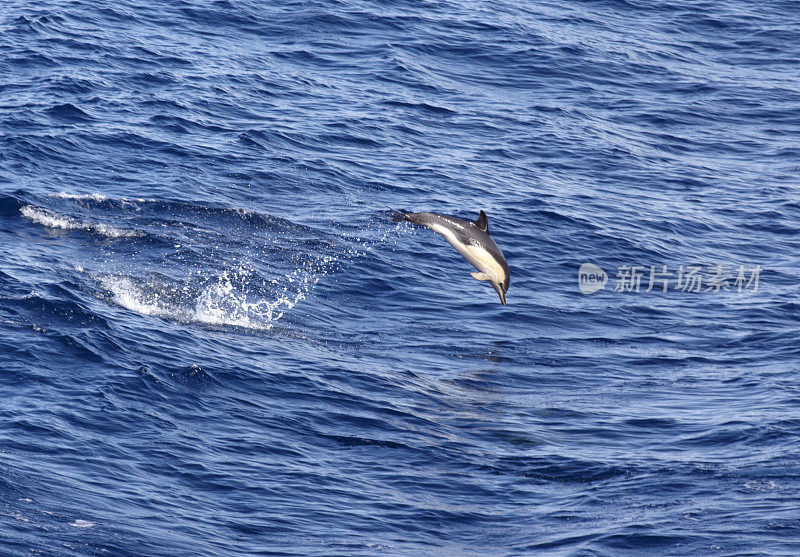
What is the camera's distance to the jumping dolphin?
60.0 feet

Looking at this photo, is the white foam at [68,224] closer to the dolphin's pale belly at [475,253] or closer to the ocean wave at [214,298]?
the ocean wave at [214,298]

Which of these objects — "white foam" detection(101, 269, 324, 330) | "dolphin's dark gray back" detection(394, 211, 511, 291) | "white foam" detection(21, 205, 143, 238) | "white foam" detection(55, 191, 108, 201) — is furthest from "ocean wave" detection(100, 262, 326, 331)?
"dolphin's dark gray back" detection(394, 211, 511, 291)

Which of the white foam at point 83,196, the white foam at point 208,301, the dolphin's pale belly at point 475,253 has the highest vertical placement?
the dolphin's pale belly at point 475,253

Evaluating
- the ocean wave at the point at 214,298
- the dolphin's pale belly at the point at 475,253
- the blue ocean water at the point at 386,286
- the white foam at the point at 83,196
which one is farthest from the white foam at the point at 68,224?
the dolphin's pale belly at the point at 475,253

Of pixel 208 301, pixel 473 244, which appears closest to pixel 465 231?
pixel 473 244

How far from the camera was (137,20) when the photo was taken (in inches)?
1625

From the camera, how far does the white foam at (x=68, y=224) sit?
2619cm

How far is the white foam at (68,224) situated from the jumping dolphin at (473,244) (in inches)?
415

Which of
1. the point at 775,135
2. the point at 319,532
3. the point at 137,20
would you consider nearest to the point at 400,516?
the point at 319,532

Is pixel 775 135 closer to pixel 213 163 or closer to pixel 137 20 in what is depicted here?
pixel 213 163

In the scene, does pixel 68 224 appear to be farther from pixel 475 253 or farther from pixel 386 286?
pixel 475 253

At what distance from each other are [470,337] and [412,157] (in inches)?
404

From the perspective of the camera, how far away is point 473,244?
1842 cm

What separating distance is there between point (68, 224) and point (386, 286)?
7821mm
